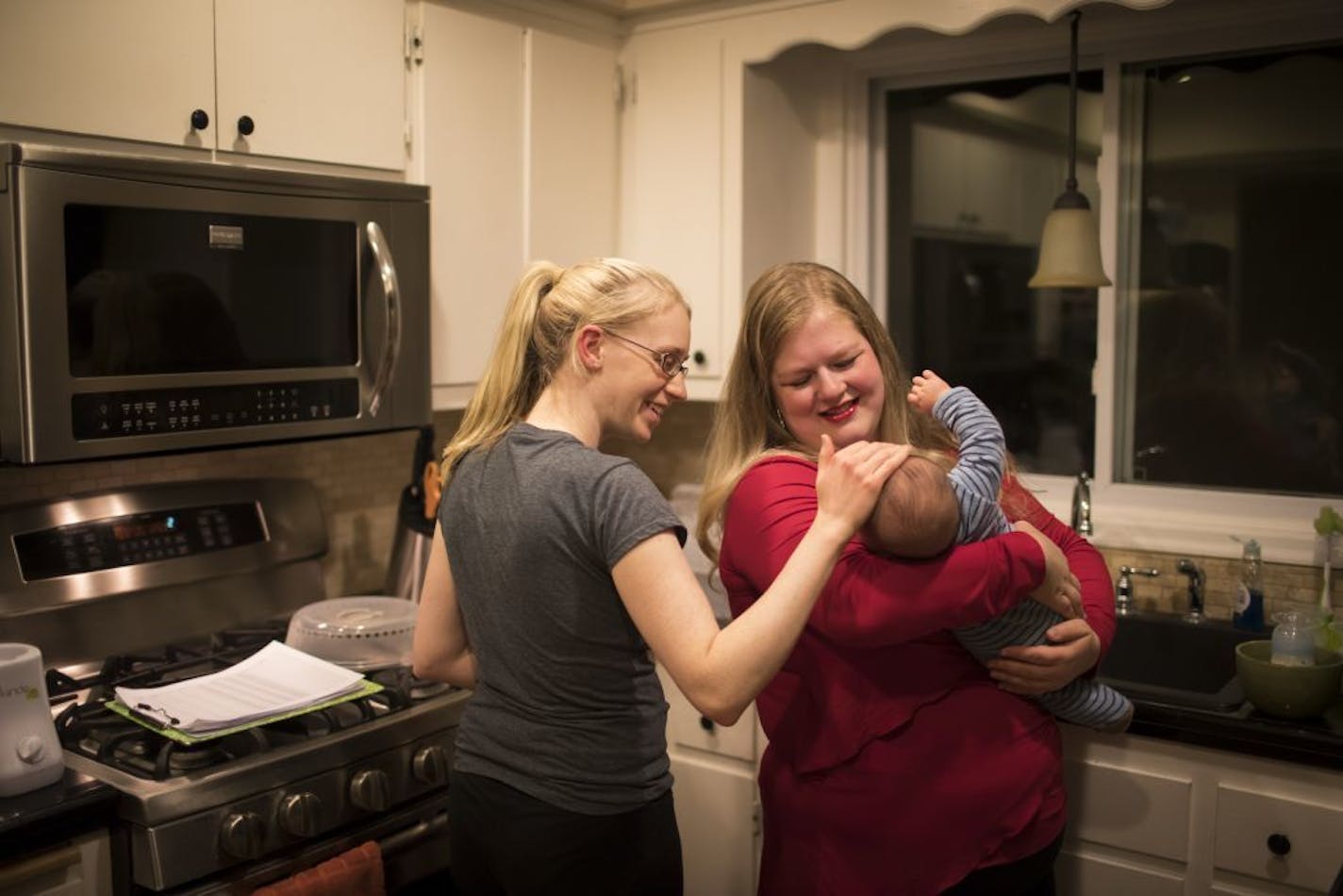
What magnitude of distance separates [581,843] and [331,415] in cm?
116

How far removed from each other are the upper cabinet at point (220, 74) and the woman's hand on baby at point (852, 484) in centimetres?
138

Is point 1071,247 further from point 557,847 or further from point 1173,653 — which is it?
point 557,847

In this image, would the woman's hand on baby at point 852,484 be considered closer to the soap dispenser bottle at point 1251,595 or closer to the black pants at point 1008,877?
the black pants at point 1008,877

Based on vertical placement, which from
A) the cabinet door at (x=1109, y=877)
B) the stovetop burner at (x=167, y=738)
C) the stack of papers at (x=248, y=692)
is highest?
the stack of papers at (x=248, y=692)

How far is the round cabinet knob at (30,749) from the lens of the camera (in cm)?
175

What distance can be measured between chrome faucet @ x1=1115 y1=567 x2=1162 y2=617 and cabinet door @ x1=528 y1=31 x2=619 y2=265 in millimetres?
1397

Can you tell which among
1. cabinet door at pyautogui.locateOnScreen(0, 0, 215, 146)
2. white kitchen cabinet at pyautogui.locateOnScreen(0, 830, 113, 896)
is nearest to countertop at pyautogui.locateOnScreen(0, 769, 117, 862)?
white kitchen cabinet at pyautogui.locateOnScreen(0, 830, 113, 896)

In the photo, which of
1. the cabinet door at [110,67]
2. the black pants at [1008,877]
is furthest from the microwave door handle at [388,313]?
the black pants at [1008,877]

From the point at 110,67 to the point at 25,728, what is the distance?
3.42 ft

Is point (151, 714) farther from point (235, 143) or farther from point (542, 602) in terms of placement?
point (235, 143)

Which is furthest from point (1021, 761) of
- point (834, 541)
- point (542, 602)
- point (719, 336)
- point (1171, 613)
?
point (719, 336)

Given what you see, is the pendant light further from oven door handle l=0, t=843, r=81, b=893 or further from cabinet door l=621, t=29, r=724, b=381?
→ oven door handle l=0, t=843, r=81, b=893

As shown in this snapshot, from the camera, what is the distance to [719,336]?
2.93m

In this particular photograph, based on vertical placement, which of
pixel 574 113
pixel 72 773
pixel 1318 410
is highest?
pixel 574 113
